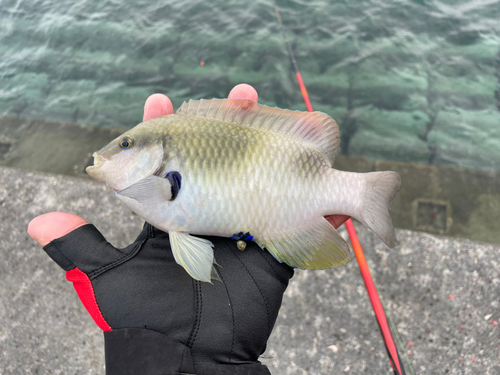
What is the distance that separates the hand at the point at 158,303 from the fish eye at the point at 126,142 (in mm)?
553

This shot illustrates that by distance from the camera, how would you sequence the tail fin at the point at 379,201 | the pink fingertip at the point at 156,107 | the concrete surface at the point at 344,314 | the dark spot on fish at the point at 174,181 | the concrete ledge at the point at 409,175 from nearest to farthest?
the dark spot on fish at the point at 174,181
the tail fin at the point at 379,201
the pink fingertip at the point at 156,107
the concrete surface at the point at 344,314
the concrete ledge at the point at 409,175

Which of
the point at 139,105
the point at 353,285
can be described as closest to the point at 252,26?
the point at 139,105

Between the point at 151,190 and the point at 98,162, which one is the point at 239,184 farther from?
the point at 98,162

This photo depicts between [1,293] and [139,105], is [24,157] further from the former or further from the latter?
[1,293]

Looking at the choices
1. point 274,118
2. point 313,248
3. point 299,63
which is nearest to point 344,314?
point 313,248

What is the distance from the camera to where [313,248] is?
79.4 inches

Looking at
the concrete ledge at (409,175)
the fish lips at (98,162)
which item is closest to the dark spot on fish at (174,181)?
the fish lips at (98,162)

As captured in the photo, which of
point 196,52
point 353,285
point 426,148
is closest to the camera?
point 353,285

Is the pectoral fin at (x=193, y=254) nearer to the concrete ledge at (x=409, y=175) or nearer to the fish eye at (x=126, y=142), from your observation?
the fish eye at (x=126, y=142)

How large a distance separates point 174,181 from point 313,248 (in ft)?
3.09

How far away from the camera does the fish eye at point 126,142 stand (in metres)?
1.89

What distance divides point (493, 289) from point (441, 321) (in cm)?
58

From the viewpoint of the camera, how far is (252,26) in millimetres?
6375

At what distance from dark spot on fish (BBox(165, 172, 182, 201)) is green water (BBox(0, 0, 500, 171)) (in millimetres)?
3642
